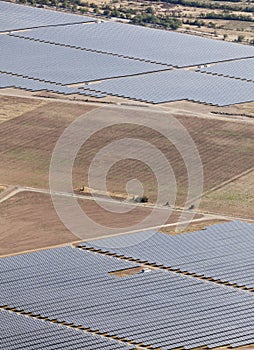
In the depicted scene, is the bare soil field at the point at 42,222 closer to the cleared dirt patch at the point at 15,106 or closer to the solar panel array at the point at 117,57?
the cleared dirt patch at the point at 15,106

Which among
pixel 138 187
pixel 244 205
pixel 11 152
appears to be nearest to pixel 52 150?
pixel 11 152

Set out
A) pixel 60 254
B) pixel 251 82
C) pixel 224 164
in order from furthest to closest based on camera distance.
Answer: pixel 251 82
pixel 224 164
pixel 60 254

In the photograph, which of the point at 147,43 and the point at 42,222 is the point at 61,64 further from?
the point at 42,222

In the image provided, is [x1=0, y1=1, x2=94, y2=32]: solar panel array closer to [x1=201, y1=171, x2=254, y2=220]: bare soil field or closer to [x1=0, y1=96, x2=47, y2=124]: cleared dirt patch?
[x1=0, y1=96, x2=47, y2=124]: cleared dirt patch

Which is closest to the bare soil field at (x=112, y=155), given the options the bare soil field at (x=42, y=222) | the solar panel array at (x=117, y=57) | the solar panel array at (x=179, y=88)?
the bare soil field at (x=42, y=222)

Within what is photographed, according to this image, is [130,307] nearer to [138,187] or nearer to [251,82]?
[138,187]

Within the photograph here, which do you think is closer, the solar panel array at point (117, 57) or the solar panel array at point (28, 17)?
the solar panel array at point (117, 57)
